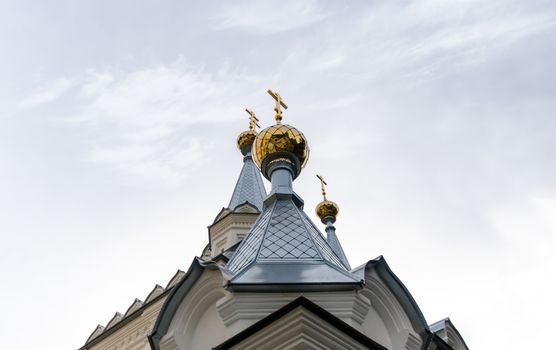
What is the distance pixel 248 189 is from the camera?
18.8 metres

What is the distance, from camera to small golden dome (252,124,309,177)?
299 inches

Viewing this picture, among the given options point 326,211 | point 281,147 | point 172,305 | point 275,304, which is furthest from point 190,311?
point 326,211

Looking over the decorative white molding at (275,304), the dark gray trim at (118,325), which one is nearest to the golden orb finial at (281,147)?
the decorative white molding at (275,304)

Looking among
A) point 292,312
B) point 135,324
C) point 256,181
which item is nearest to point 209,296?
point 292,312

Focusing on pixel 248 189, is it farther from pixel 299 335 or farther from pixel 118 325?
pixel 299 335

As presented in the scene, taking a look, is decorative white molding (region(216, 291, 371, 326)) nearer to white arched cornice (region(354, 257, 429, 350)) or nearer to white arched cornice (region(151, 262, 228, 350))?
white arched cornice (region(151, 262, 228, 350))

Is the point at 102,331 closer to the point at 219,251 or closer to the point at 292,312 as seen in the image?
the point at 219,251

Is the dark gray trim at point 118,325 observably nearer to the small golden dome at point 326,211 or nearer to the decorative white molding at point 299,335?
the small golden dome at point 326,211

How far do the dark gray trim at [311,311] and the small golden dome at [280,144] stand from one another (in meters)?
3.20

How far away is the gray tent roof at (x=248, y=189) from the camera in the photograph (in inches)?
717

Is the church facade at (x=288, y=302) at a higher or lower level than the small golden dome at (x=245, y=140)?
lower

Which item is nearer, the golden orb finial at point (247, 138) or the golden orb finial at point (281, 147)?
the golden orb finial at point (281, 147)

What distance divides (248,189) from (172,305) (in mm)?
13522

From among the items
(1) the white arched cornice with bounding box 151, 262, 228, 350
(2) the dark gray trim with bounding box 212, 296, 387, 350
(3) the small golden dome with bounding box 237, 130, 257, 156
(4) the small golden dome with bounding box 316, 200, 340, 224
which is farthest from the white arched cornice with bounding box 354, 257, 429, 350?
(4) the small golden dome with bounding box 316, 200, 340, 224
